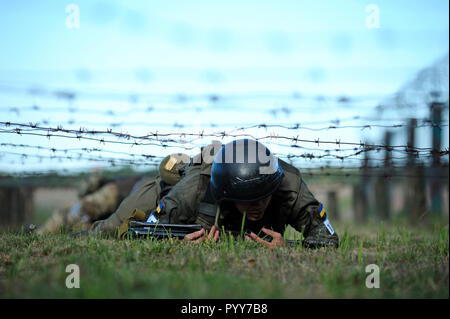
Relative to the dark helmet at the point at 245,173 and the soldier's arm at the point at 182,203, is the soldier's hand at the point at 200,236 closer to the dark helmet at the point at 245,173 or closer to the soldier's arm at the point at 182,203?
the dark helmet at the point at 245,173

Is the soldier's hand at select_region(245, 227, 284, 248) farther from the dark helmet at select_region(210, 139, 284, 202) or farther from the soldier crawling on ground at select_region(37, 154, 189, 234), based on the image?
the soldier crawling on ground at select_region(37, 154, 189, 234)

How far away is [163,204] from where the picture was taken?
165 inches

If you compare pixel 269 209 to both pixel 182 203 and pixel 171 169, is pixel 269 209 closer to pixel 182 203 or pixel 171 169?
pixel 182 203

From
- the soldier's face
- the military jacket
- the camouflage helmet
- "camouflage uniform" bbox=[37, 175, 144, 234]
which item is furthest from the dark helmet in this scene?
"camouflage uniform" bbox=[37, 175, 144, 234]

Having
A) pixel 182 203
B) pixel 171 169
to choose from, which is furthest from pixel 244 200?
pixel 171 169

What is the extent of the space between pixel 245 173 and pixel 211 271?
126 cm

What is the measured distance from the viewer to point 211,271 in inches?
105

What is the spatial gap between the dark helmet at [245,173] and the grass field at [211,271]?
18.7 inches

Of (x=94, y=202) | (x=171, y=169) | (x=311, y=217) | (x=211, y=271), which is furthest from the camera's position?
(x=94, y=202)

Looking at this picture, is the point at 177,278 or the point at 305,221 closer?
the point at 177,278

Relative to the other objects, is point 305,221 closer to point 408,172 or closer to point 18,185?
point 408,172
